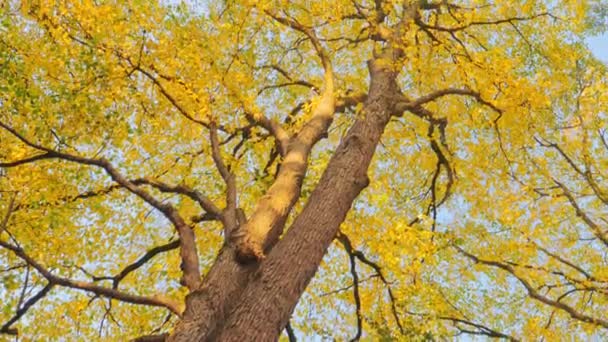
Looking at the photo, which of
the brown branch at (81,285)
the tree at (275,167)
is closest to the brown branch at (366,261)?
the tree at (275,167)

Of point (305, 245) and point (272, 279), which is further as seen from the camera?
point (305, 245)

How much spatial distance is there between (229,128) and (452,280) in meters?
5.86

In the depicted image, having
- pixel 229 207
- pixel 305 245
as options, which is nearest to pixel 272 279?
pixel 305 245

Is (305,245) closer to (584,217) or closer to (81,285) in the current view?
(81,285)

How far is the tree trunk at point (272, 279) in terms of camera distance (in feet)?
11.0

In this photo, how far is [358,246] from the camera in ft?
23.6

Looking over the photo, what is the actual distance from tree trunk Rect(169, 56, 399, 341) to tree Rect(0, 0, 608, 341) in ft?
0.05

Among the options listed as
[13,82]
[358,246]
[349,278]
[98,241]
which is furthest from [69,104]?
[349,278]

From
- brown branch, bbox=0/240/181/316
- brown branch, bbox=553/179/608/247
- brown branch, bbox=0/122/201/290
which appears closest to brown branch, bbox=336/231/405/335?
brown branch, bbox=0/122/201/290

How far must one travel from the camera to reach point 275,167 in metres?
7.19

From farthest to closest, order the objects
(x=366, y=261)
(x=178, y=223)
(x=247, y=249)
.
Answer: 1. (x=366, y=261)
2. (x=178, y=223)
3. (x=247, y=249)

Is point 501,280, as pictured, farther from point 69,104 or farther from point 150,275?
point 69,104

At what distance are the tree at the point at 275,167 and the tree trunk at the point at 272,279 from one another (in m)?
0.02

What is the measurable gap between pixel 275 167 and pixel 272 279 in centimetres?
359
